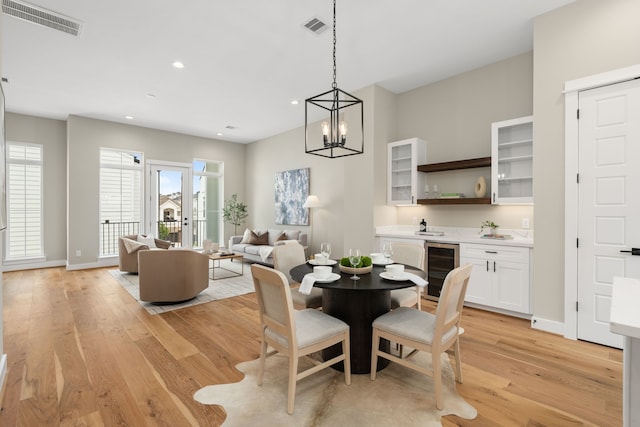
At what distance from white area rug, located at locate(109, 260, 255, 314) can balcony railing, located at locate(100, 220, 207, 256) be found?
108 cm

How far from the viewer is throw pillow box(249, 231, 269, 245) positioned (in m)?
6.98

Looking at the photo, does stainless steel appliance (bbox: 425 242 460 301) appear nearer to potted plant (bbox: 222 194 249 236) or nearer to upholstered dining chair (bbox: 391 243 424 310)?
upholstered dining chair (bbox: 391 243 424 310)

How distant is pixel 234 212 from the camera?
838 cm

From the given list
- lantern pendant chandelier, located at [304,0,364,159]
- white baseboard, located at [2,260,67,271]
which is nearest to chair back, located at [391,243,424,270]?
lantern pendant chandelier, located at [304,0,364,159]

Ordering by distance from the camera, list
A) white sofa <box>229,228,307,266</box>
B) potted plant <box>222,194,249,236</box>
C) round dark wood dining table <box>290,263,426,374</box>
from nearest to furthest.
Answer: round dark wood dining table <box>290,263,426,374</box>
white sofa <box>229,228,307,266</box>
potted plant <box>222,194,249,236</box>

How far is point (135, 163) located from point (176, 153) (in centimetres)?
93

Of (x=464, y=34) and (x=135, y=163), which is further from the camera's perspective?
(x=135, y=163)

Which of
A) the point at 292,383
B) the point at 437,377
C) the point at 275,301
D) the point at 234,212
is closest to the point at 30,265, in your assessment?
the point at 234,212

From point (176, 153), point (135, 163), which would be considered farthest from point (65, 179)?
point (176, 153)

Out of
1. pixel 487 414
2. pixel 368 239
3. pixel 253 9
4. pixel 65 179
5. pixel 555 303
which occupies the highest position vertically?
pixel 253 9

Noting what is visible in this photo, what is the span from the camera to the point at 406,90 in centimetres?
499

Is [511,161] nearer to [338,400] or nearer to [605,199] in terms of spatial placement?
[605,199]

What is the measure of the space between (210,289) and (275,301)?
3.20 m

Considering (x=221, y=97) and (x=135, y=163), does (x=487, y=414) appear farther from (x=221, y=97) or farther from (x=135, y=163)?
(x=135, y=163)
